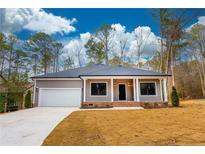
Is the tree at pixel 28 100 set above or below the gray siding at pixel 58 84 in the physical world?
below

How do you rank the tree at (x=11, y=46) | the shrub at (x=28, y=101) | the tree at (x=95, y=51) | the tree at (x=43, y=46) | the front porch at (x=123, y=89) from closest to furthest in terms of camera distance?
the shrub at (x=28, y=101)
the front porch at (x=123, y=89)
the tree at (x=11, y=46)
the tree at (x=43, y=46)
the tree at (x=95, y=51)

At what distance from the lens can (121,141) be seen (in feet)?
11.3

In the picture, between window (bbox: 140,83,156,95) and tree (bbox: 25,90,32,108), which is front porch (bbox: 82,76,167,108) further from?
tree (bbox: 25,90,32,108)

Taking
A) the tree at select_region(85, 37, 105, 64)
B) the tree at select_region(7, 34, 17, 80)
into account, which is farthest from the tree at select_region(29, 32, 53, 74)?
the tree at select_region(85, 37, 105, 64)

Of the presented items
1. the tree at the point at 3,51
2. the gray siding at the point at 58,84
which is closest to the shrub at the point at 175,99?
the gray siding at the point at 58,84

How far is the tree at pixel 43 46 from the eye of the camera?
1601 cm

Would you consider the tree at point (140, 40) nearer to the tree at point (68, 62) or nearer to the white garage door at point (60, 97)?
the tree at point (68, 62)

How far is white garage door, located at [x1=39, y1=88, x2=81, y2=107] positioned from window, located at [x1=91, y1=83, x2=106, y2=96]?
37.2 inches

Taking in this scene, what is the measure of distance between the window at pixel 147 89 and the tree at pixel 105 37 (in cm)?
702

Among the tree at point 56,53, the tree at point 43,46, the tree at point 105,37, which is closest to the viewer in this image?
the tree at point 43,46

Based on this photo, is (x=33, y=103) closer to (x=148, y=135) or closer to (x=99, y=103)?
(x=99, y=103)

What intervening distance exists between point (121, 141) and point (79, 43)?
49.8 ft

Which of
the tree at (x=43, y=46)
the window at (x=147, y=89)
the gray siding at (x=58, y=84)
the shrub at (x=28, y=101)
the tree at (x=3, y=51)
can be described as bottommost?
the shrub at (x=28, y=101)
